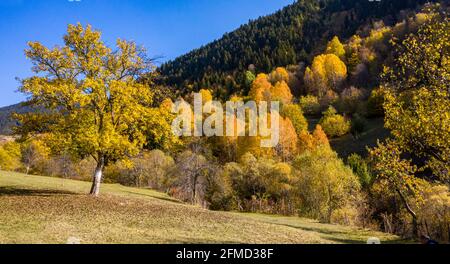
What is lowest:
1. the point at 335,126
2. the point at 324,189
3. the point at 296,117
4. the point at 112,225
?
the point at 324,189

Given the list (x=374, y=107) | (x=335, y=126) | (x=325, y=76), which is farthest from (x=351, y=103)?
(x=325, y=76)

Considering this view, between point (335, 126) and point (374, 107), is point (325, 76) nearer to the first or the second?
point (374, 107)

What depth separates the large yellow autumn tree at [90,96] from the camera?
28.1 metres

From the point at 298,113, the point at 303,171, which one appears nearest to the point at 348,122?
the point at 298,113

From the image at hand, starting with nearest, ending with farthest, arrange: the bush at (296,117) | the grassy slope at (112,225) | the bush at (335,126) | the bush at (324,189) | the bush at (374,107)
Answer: the grassy slope at (112,225), the bush at (324,189), the bush at (335,126), the bush at (296,117), the bush at (374,107)

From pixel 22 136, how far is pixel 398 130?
27.3 m

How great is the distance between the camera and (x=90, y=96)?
28516 millimetres

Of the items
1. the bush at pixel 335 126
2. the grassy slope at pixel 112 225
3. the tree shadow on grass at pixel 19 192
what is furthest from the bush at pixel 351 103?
the tree shadow on grass at pixel 19 192

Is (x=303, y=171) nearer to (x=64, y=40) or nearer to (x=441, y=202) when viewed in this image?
(x=441, y=202)

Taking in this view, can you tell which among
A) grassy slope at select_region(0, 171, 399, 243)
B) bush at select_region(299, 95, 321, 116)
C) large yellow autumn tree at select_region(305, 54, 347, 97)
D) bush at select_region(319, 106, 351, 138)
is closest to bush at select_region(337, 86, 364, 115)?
bush at select_region(299, 95, 321, 116)

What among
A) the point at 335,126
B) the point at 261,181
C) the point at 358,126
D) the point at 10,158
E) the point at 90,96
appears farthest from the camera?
the point at 335,126

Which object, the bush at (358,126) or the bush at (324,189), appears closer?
the bush at (324,189)

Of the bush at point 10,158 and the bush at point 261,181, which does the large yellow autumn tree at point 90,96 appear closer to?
the bush at point 261,181

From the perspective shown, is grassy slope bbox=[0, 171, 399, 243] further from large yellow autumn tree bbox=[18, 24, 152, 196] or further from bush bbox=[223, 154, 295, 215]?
bush bbox=[223, 154, 295, 215]
